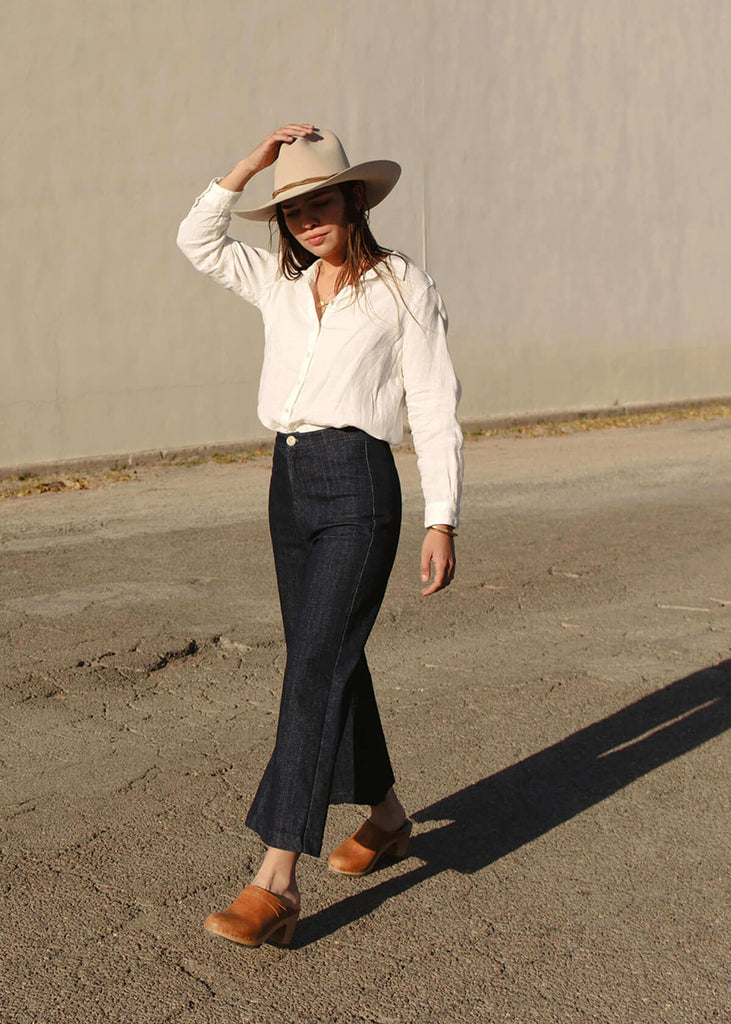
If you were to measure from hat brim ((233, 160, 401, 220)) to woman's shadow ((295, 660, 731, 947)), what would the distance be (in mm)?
1830

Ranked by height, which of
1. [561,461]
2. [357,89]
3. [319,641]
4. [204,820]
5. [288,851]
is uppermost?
[357,89]

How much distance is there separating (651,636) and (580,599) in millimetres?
713

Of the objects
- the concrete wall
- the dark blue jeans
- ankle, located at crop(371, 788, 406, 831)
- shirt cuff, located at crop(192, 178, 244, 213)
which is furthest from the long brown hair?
the concrete wall

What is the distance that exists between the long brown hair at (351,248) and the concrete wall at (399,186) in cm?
775

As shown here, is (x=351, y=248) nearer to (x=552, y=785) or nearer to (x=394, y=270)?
(x=394, y=270)

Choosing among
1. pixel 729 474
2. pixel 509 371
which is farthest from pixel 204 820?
pixel 509 371

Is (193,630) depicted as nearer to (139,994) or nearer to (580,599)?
(580,599)

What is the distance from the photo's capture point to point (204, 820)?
12.8ft

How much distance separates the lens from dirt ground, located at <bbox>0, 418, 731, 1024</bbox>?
3006mm

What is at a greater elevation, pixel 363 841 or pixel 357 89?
pixel 357 89

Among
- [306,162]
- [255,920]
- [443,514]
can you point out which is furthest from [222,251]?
[255,920]

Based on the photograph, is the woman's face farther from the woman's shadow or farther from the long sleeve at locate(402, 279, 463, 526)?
the woman's shadow

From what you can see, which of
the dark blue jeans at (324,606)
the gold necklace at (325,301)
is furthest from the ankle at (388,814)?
the gold necklace at (325,301)

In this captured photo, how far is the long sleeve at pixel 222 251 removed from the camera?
11.2 ft
